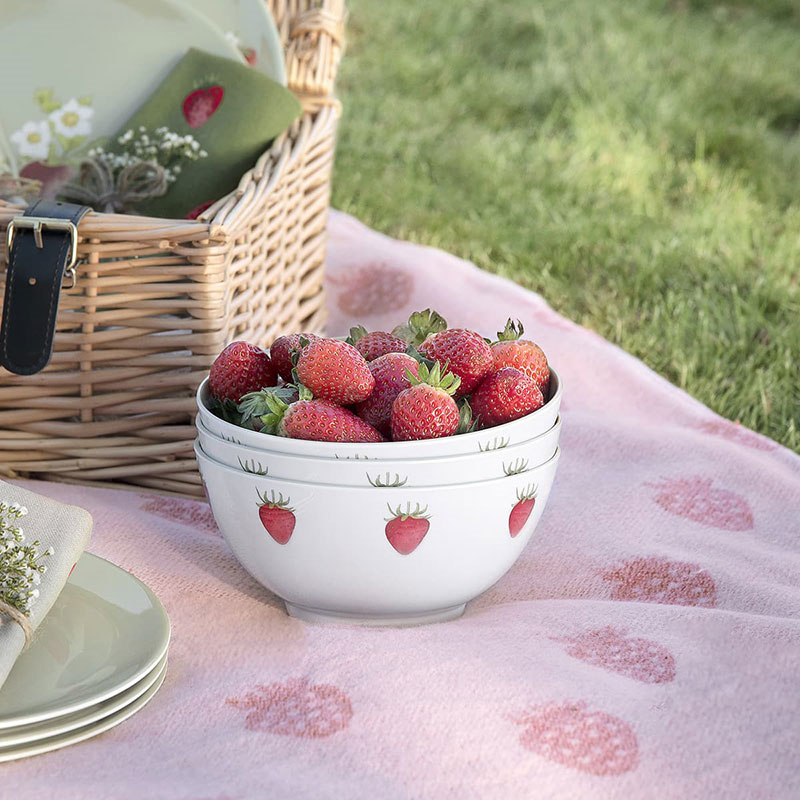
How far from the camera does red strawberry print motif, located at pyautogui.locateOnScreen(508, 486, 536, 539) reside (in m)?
0.87

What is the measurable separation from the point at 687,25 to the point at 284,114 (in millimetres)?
2346

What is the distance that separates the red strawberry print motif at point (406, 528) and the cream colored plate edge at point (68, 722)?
21cm

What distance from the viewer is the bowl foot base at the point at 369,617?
0.89 meters

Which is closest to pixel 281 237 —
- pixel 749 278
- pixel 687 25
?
pixel 749 278

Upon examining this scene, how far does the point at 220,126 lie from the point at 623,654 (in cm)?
82

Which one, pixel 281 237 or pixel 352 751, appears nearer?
pixel 352 751

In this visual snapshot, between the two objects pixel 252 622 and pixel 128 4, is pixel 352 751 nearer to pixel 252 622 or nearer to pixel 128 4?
pixel 252 622

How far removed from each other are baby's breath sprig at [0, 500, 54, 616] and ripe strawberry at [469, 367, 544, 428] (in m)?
0.34

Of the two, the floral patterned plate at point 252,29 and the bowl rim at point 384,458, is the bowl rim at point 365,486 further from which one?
the floral patterned plate at point 252,29

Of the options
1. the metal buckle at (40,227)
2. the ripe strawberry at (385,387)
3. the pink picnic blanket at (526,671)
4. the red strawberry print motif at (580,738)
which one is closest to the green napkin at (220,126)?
the metal buckle at (40,227)

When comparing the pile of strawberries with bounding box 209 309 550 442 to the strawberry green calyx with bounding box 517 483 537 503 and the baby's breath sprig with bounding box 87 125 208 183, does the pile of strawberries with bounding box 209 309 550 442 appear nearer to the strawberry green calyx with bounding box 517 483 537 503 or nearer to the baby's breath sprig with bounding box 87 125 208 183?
the strawberry green calyx with bounding box 517 483 537 503

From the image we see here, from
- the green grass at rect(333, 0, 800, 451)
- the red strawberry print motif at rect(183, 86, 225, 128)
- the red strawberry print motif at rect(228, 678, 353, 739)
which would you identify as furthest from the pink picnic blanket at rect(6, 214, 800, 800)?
the red strawberry print motif at rect(183, 86, 225, 128)

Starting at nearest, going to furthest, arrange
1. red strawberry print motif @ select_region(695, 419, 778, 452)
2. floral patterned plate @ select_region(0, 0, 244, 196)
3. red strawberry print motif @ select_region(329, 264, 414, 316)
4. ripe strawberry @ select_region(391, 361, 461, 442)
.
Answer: ripe strawberry @ select_region(391, 361, 461, 442) → red strawberry print motif @ select_region(695, 419, 778, 452) → floral patterned plate @ select_region(0, 0, 244, 196) → red strawberry print motif @ select_region(329, 264, 414, 316)

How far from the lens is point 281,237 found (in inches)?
52.1
